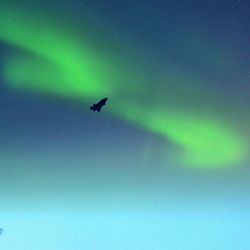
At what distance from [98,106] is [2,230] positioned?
206 feet

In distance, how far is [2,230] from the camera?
260ft

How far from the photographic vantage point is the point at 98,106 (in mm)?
27547

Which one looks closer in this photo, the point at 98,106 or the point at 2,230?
the point at 98,106
